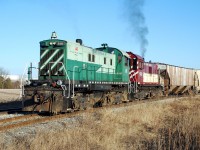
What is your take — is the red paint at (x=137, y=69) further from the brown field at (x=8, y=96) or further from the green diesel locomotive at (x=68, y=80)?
the brown field at (x=8, y=96)

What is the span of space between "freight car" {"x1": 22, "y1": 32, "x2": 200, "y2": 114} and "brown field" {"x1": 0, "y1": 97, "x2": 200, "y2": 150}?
1757 mm

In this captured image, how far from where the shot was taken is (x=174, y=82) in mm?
33906

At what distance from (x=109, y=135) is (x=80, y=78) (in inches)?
266

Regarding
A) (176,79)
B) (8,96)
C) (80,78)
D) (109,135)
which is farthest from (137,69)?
(8,96)

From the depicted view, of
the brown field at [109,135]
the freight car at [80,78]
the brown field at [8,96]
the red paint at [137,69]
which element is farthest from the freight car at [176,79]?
the brown field at [109,135]

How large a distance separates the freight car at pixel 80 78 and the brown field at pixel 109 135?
1.76 metres

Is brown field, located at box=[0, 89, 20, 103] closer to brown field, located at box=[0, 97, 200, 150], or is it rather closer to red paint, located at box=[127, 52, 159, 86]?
red paint, located at box=[127, 52, 159, 86]

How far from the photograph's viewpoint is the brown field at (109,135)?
24.9 ft

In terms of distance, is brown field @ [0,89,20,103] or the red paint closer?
the red paint

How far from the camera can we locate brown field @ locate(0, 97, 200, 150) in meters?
7.60

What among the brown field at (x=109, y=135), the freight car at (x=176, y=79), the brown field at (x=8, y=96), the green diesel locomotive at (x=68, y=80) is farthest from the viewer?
the freight car at (x=176, y=79)

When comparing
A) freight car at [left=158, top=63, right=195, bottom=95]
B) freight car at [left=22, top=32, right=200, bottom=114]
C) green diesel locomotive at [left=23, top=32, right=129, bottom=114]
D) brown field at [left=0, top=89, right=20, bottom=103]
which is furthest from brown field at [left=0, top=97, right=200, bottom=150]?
freight car at [left=158, top=63, right=195, bottom=95]

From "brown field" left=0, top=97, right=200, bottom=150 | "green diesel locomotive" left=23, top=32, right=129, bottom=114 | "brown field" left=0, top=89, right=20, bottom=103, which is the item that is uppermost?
"green diesel locomotive" left=23, top=32, right=129, bottom=114

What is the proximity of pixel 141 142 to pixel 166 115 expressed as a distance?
6.25 metres
